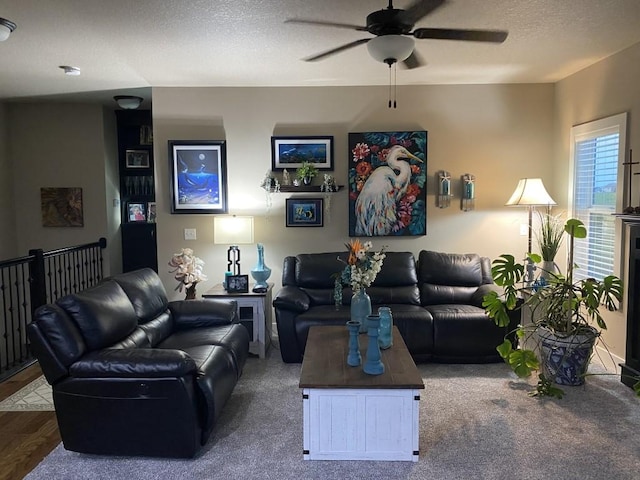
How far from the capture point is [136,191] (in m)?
6.92

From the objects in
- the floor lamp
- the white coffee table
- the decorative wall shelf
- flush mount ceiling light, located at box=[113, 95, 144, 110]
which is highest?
flush mount ceiling light, located at box=[113, 95, 144, 110]

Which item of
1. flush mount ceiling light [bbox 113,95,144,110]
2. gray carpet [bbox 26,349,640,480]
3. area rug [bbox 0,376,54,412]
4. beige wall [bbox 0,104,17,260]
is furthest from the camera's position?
beige wall [bbox 0,104,17,260]

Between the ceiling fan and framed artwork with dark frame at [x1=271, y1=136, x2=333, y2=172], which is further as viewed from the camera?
framed artwork with dark frame at [x1=271, y1=136, x2=333, y2=172]

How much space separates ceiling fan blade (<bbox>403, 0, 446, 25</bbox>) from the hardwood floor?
10.9 feet

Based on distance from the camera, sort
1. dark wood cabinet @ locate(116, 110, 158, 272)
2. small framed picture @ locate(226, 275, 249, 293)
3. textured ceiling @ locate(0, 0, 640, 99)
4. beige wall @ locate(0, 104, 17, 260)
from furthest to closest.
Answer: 1. dark wood cabinet @ locate(116, 110, 158, 272)
2. beige wall @ locate(0, 104, 17, 260)
3. small framed picture @ locate(226, 275, 249, 293)
4. textured ceiling @ locate(0, 0, 640, 99)

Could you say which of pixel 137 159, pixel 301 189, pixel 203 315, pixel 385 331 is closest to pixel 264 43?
pixel 301 189

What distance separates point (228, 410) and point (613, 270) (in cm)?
342

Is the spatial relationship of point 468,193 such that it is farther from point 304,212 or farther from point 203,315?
point 203,315

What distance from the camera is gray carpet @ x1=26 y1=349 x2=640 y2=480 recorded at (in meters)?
2.65

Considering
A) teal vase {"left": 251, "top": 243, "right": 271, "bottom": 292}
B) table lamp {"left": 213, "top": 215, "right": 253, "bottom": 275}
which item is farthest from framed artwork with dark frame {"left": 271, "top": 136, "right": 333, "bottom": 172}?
teal vase {"left": 251, "top": 243, "right": 271, "bottom": 292}

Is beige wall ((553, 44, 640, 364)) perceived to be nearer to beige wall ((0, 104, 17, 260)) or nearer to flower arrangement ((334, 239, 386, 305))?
flower arrangement ((334, 239, 386, 305))

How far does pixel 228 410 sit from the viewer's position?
11.3 ft

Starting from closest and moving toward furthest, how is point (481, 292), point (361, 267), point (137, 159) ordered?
1. point (361, 267)
2. point (481, 292)
3. point (137, 159)

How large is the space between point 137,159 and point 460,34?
516cm
